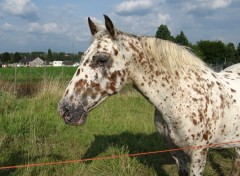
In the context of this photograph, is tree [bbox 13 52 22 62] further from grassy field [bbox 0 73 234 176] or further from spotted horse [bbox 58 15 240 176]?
spotted horse [bbox 58 15 240 176]

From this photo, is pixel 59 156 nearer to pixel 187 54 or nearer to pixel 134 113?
pixel 187 54

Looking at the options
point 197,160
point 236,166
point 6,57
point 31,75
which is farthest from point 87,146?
point 6,57

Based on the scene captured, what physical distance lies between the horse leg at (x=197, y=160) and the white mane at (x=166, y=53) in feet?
3.12

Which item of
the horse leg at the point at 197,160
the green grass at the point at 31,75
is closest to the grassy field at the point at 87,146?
the horse leg at the point at 197,160

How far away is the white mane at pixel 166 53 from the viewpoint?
3.44m

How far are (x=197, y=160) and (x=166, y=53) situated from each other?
49.7 inches

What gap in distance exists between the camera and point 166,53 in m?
3.48

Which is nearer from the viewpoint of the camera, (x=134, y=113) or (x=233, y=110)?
(x=233, y=110)

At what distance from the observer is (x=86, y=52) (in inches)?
126

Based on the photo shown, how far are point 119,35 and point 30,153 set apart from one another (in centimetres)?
295

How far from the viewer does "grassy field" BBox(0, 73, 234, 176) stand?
4.89 m

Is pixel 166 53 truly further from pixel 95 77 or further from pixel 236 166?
pixel 236 166

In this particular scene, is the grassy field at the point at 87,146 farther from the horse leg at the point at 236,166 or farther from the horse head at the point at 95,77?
the horse head at the point at 95,77

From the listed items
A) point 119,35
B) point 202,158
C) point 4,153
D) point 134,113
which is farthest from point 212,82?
point 134,113
